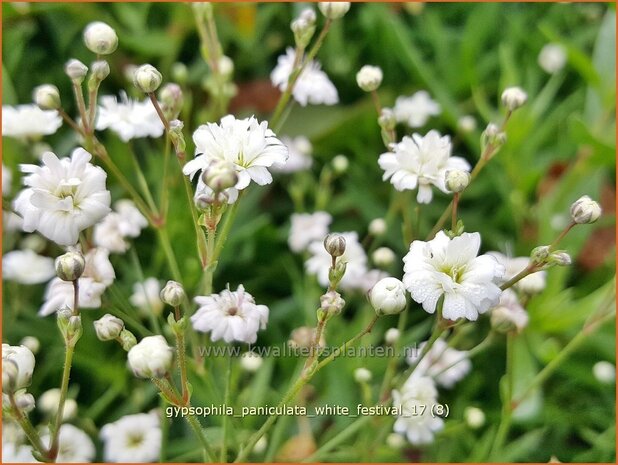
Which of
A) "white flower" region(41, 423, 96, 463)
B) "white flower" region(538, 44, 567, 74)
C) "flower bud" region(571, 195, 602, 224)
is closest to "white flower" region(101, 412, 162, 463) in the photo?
"white flower" region(41, 423, 96, 463)

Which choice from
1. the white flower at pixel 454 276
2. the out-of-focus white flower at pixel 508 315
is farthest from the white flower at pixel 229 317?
the out-of-focus white flower at pixel 508 315

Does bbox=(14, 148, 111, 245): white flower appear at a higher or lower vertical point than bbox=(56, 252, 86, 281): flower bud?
higher

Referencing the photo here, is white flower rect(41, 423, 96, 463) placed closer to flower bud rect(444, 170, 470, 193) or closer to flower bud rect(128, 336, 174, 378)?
flower bud rect(128, 336, 174, 378)

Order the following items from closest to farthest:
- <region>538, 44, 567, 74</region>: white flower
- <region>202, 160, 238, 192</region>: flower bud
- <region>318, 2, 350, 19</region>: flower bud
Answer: <region>202, 160, 238, 192</region>: flower bud, <region>318, 2, 350, 19</region>: flower bud, <region>538, 44, 567, 74</region>: white flower

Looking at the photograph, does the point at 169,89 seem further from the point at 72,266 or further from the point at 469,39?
the point at 469,39

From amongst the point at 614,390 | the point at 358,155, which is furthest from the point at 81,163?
the point at 614,390

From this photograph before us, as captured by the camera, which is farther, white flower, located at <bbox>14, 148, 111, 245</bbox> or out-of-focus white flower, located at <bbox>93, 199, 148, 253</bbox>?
out-of-focus white flower, located at <bbox>93, 199, 148, 253</bbox>

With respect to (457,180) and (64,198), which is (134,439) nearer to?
(64,198)

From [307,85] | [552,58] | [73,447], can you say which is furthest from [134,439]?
[552,58]
